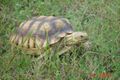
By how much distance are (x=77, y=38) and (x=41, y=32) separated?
34 cm

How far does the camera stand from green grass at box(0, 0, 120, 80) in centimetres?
274

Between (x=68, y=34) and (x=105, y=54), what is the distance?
45cm

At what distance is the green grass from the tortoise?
4.1 inches

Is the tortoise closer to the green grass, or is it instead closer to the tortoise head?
the tortoise head

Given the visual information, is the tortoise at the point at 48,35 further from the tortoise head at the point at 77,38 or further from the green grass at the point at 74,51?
the green grass at the point at 74,51

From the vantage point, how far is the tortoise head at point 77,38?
10.6 ft

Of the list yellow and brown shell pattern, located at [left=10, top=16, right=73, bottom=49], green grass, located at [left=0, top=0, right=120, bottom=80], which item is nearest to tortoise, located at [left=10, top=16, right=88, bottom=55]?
yellow and brown shell pattern, located at [left=10, top=16, right=73, bottom=49]

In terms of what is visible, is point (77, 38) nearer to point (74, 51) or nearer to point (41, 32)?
point (74, 51)

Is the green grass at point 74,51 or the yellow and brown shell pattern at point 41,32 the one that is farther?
the yellow and brown shell pattern at point 41,32

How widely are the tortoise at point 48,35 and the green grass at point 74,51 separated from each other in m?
0.10

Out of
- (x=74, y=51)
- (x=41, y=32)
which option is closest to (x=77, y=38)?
(x=74, y=51)

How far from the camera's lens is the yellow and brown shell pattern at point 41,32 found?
10.7 feet

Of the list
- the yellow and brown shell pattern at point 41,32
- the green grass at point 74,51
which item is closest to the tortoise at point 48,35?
the yellow and brown shell pattern at point 41,32

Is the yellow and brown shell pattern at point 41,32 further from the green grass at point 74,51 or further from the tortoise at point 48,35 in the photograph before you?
the green grass at point 74,51
